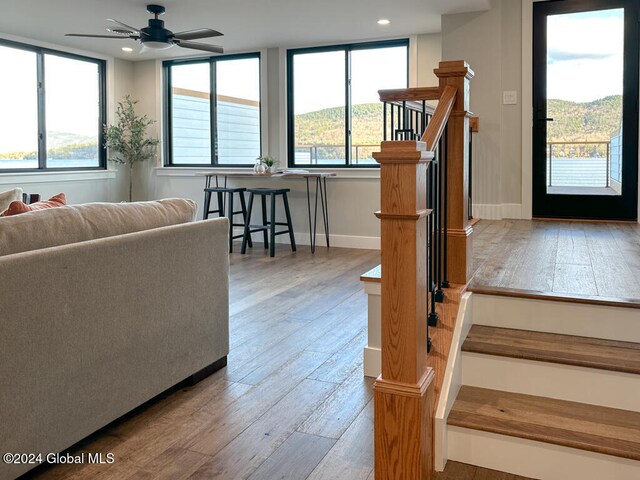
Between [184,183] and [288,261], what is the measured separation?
8.38 feet

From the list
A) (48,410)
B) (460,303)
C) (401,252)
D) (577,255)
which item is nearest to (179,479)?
(48,410)

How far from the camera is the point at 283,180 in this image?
24.1 ft

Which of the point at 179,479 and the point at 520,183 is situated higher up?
the point at 520,183

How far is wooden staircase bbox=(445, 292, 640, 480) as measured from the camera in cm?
193

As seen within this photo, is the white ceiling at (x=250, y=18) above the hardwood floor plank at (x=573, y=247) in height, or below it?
above

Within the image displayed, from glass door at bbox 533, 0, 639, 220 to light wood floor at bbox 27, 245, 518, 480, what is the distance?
2472 millimetres

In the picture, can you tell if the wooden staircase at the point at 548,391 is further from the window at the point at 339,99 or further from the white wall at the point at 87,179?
the white wall at the point at 87,179

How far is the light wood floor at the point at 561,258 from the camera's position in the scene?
2574mm

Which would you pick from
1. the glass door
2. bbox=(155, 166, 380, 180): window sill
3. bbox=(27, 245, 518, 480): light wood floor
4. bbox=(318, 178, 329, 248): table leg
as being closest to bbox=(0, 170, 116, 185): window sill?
bbox=(155, 166, 380, 180): window sill

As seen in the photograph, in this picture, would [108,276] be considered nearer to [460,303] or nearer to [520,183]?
[460,303]

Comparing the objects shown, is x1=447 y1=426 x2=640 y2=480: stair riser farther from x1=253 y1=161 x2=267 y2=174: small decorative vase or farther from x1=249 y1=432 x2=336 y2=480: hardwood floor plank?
x1=253 y1=161 x2=267 y2=174: small decorative vase

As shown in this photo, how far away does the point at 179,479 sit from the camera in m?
1.91

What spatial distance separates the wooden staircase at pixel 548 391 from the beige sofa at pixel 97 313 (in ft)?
3.93

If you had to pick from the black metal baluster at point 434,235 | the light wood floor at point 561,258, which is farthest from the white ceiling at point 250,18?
the black metal baluster at point 434,235
